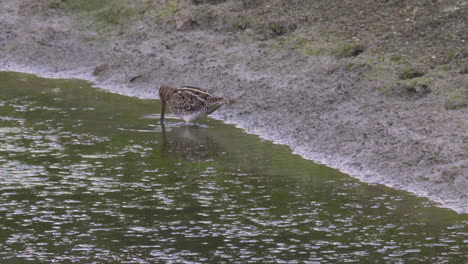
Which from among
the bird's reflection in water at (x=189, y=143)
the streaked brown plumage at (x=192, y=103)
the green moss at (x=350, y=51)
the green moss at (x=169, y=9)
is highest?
the green moss at (x=169, y=9)

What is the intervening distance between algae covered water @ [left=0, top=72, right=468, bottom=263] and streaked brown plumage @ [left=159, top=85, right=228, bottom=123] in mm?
324

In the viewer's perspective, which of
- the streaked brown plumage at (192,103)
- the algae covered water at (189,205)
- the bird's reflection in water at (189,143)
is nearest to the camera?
the algae covered water at (189,205)

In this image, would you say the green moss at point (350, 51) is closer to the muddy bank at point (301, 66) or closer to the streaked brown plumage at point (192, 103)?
the muddy bank at point (301, 66)

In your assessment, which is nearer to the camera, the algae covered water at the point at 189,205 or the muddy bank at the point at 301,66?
the algae covered water at the point at 189,205

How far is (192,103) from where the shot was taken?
47.6ft

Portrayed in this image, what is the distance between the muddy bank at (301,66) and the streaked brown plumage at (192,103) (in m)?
0.52

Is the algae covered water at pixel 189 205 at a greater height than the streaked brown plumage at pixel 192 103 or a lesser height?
lesser

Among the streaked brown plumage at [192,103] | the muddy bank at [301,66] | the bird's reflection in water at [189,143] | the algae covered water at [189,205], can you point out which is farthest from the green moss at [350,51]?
the bird's reflection in water at [189,143]

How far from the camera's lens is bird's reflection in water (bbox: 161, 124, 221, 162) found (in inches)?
498

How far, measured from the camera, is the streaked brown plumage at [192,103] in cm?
1457

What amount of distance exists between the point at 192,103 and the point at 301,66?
2.49 m

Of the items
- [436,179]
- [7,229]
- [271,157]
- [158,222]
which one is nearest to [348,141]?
[271,157]

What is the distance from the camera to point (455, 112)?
12.7 m

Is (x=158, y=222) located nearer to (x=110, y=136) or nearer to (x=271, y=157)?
(x=271, y=157)
